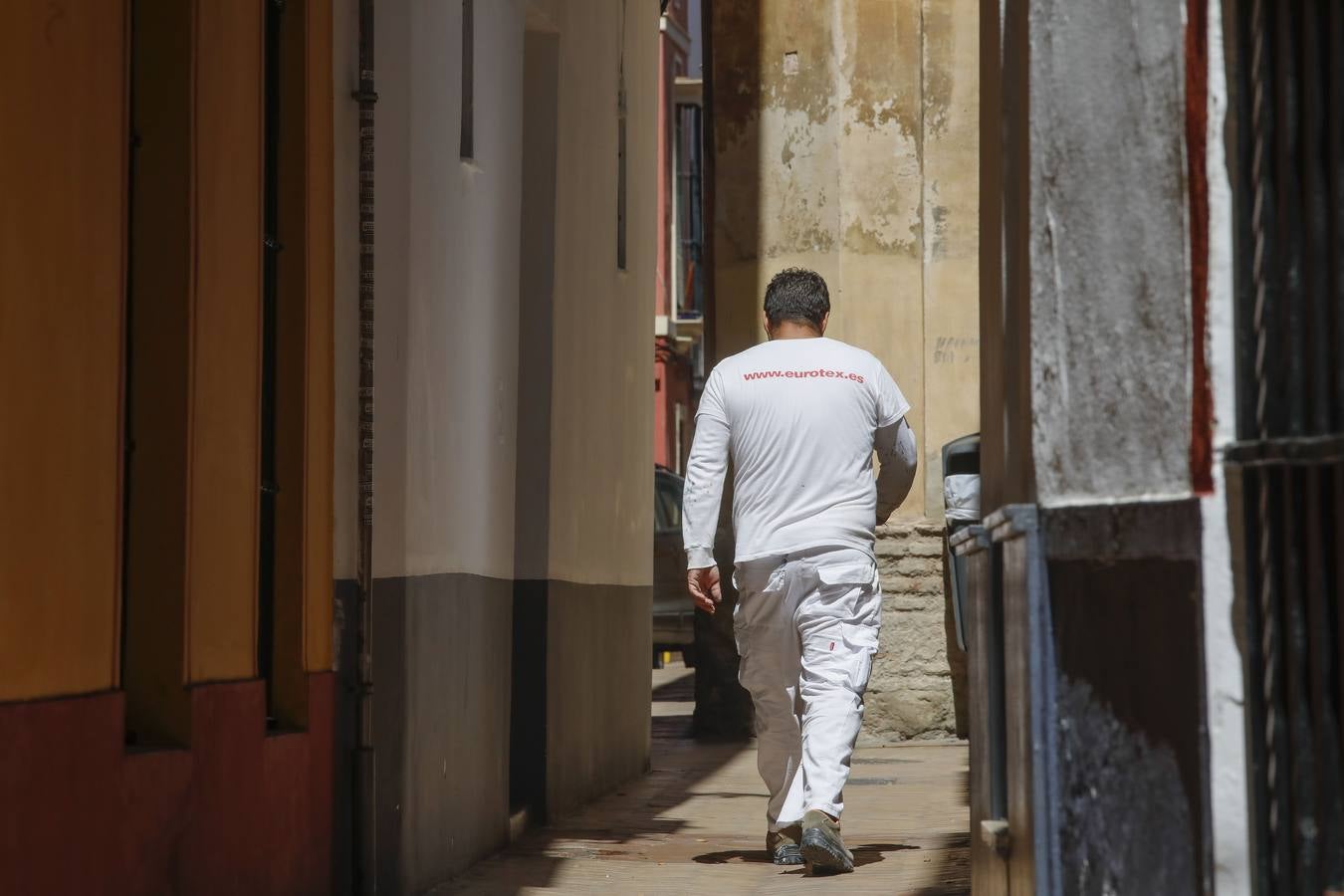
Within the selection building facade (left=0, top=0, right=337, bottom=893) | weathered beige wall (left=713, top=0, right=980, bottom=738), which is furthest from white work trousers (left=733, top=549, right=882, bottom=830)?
weathered beige wall (left=713, top=0, right=980, bottom=738)

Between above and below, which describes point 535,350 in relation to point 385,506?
above

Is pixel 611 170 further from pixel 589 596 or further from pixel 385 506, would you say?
pixel 385 506

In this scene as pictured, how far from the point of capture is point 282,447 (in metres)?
6.48

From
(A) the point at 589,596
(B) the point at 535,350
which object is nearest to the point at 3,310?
(B) the point at 535,350

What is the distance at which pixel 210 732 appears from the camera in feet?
18.9

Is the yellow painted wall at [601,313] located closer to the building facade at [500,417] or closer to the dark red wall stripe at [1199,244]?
the building facade at [500,417]

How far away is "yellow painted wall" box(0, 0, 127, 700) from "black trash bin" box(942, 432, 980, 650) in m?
2.32

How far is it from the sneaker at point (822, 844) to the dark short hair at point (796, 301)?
1.67m

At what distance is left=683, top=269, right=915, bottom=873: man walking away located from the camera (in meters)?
7.64

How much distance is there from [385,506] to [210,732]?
4.26 ft

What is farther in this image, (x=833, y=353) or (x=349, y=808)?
(x=833, y=353)

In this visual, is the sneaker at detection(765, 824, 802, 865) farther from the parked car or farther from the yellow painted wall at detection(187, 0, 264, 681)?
the parked car

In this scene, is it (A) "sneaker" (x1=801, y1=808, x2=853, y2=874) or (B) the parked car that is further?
(B) the parked car

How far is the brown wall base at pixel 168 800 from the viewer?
4742mm
